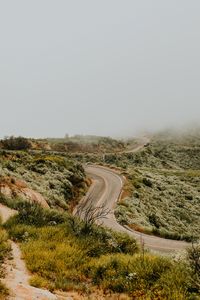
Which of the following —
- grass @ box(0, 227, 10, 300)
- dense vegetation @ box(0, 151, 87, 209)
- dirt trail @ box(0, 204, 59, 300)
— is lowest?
dense vegetation @ box(0, 151, 87, 209)

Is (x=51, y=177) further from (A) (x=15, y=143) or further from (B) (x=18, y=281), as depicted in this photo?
(A) (x=15, y=143)

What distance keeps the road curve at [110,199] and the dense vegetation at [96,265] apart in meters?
3.94

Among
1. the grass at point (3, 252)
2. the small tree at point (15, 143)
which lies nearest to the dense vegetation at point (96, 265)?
the grass at point (3, 252)

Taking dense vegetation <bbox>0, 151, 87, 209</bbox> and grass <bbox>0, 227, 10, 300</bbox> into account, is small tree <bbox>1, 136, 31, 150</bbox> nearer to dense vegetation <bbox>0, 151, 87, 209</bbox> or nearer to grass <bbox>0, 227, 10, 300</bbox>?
dense vegetation <bbox>0, 151, 87, 209</bbox>

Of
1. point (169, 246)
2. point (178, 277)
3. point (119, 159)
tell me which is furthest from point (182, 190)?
point (178, 277)

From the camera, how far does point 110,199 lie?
145 ft

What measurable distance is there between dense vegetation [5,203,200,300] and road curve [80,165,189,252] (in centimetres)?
394

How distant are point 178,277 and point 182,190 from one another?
4978cm

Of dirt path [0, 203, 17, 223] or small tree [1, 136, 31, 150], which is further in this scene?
small tree [1, 136, 31, 150]

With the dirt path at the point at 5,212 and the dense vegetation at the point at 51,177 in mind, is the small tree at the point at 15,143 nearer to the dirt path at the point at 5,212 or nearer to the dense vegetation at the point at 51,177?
the dense vegetation at the point at 51,177

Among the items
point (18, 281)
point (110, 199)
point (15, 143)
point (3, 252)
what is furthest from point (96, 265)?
point (15, 143)

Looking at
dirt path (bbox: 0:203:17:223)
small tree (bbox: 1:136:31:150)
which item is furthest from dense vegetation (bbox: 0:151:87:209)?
small tree (bbox: 1:136:31:150)

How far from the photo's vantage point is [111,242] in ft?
41.1

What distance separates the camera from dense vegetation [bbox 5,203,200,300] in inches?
340
